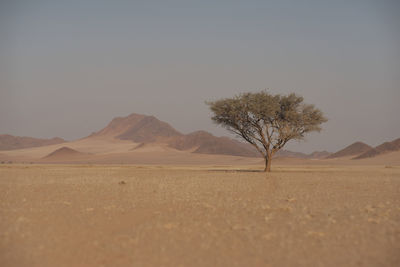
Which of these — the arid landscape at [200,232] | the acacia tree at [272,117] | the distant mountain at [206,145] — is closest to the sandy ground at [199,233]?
the arid landscape at [200,232]

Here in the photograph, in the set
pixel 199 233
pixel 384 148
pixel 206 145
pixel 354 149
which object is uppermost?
pixel 206 145

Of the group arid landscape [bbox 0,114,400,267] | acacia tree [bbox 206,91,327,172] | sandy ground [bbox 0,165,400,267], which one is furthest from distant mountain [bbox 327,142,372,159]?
sandy ground [bbox 0,165,400,267]

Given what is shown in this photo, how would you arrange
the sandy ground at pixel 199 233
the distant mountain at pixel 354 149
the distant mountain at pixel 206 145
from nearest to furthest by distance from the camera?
the sandy ground at pixel 199 233 < the distant mountain at pixel 354 149 < the distant mountain at pixel 206 145

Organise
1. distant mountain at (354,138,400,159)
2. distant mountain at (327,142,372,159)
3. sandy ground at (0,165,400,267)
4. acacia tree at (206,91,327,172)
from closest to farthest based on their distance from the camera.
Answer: sandy ground at (0,165,400,267) < acacia tree at (206,91,327,172) < distant mountain at (354,138,400,159) < distant mountain at (327,142,372,159)

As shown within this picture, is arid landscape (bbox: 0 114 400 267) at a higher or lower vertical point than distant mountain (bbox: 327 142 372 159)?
lower

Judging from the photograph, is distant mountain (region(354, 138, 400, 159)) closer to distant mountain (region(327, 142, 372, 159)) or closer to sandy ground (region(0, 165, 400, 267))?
distant mountain (region(327, 142, 372, 159))

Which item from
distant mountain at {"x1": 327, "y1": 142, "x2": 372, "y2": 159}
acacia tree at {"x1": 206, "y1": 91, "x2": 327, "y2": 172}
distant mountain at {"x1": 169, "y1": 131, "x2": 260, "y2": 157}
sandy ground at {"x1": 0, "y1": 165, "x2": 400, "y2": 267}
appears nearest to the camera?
sandy ground at {"x1": 0, "y1": 165, "x2": 400, "y2": 267}

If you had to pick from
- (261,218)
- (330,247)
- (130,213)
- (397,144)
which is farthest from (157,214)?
(397,144)

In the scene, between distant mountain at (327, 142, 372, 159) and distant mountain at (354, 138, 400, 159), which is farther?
distant mountain at (327, 142, 372, 159)

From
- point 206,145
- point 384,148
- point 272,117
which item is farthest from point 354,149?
point 272,117

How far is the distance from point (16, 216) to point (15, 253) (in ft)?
12.5

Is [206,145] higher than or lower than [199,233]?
higher

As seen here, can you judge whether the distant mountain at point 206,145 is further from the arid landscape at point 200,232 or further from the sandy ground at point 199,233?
the sandy ground at point 199,233

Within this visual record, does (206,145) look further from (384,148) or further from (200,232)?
(200,232)
